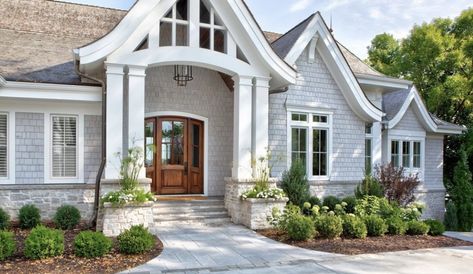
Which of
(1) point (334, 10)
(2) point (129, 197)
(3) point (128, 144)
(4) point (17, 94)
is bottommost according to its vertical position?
(2) point (129, 197)

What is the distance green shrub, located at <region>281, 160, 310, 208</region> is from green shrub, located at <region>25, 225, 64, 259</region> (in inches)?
233

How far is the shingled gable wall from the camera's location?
11.2 meters

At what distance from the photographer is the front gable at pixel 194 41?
8234mm

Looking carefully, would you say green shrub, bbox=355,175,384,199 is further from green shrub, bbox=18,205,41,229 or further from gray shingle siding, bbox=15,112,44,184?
gray shingle siding, bbox=15,112,44,184

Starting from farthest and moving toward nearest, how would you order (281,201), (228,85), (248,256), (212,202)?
1. (228,85)
2. (212,202)
3. (281,201)
4. (248,256)

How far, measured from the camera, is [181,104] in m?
10.8

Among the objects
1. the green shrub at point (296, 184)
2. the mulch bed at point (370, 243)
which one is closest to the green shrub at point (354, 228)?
the mulch bed at point (370, 243)

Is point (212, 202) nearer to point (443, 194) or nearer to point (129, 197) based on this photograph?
point (129, 197)

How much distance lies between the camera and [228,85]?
11.3 meters

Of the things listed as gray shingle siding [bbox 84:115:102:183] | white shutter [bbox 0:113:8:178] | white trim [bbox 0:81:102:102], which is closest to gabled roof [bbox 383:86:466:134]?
gray shingle siding [bbox 84:115:102:183]

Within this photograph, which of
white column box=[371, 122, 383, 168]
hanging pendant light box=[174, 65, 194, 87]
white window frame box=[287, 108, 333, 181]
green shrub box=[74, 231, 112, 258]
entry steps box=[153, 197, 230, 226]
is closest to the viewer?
green shrub box=[74, 231, 112, 258]

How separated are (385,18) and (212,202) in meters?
14.9

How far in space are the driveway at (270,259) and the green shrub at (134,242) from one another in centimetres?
33

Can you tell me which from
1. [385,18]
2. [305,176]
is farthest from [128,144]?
[385,18]
